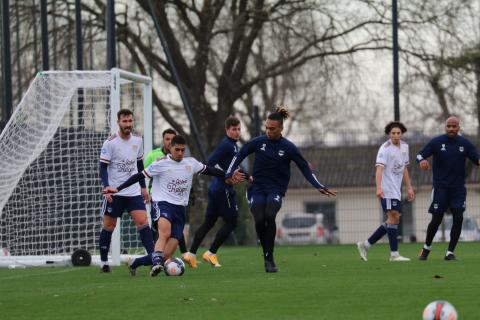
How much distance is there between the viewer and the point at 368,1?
101 ft

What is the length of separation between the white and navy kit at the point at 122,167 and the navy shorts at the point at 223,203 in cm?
145

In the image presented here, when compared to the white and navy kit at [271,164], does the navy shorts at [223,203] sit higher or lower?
lower

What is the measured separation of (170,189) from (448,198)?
14.9 feet

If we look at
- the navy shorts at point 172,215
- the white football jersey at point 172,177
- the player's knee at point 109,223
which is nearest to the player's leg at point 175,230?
the navy shorts at point 172,215

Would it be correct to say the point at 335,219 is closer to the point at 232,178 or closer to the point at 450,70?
the point at 450,70

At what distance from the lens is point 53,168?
62.2 feet

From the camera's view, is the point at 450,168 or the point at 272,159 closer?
the point at 272,159

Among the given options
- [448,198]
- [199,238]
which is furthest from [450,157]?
[199,238]

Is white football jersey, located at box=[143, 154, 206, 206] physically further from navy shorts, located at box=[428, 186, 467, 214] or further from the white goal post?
the white goal post

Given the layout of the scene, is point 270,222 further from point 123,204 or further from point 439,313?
point 439,313

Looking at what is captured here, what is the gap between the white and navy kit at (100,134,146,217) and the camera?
15.2 metres

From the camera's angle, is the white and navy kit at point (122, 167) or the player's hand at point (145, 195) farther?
the player's hand at point (145, 195)

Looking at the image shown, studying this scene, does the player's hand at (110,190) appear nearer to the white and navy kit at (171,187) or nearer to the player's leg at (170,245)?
the white and navy kit at (171,187)

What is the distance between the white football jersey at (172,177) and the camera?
14.3 meters
